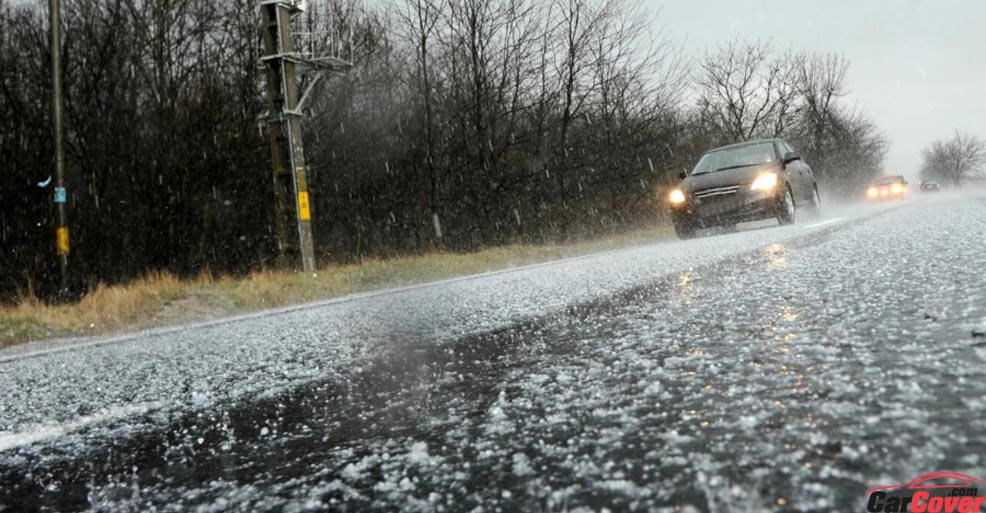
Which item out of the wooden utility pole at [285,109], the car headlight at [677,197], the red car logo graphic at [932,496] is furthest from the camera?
the wooden utility pole at [285,109]

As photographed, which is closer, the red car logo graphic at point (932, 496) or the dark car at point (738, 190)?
the red car logo graphic at point (932, 496)

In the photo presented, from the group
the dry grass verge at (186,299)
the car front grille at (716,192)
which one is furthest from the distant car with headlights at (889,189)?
the dry grass verge at (186,299)

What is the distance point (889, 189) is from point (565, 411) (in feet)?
155

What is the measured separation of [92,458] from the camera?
1831mm

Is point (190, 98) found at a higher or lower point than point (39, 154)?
higher

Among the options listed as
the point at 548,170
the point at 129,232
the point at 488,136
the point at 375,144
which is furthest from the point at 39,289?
the point at 548,170

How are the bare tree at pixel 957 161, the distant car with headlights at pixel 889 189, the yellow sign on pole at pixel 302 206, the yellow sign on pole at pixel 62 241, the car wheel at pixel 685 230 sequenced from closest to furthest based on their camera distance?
1. the car wheel at pixel 685 230
2. the yellow sign on pole at pixel 62 241
3. the yellow sign on pole at pixel 302 206
4. the distant car with headlights at pixel 889 189
5. the bare tree at pixel 957 161

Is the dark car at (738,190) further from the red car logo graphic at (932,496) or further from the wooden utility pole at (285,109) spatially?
the red car logo graphic at (932,496)

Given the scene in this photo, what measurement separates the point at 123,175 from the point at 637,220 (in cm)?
1521

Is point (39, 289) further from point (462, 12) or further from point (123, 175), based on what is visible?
point (462, 12)

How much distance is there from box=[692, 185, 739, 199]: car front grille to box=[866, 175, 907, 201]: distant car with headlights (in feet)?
118

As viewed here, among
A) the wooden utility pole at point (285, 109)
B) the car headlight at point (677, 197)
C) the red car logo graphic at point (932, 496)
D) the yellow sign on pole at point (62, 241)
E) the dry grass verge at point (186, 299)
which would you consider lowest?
the dry grass verge at point (186, 299)

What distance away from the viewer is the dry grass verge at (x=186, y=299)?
772cm

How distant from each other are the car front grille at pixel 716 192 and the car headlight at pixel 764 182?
11.7 inches
